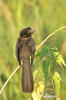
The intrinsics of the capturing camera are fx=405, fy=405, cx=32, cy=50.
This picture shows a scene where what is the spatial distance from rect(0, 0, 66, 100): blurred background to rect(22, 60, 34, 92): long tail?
73 centimetres

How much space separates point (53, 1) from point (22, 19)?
61 cm

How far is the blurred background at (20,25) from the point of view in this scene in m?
4.46

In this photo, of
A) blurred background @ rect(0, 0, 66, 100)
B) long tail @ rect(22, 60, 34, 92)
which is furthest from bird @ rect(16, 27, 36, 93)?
blurred background @ rect(0, 0, 66, 100)

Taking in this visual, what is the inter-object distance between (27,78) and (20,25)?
1.52 m

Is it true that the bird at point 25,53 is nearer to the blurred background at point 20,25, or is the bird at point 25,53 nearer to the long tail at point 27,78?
the long tail at point 27,78

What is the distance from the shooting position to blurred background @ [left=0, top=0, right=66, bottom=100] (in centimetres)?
446

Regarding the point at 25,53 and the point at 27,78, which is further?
the point at 25,53

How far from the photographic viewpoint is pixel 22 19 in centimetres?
481

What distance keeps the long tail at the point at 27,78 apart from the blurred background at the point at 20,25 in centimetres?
73

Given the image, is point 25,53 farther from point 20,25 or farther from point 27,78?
point 20,25

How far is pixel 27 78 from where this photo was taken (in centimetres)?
325

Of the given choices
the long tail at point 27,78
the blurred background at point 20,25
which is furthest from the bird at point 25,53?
the blurred background at point 20,25

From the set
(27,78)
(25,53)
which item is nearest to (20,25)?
(25,53)

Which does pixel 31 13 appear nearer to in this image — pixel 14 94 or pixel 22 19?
pixel 22 19
